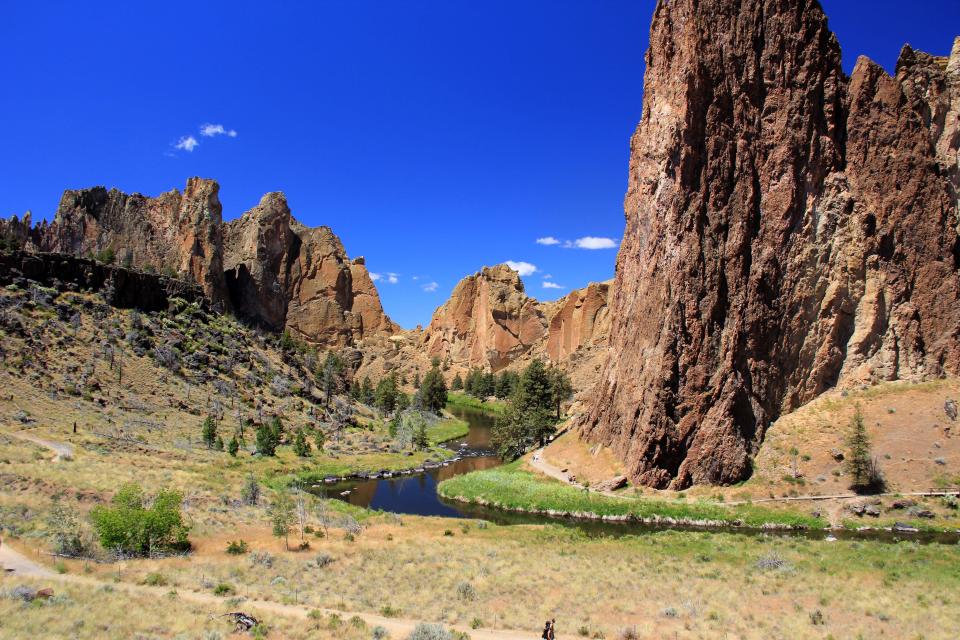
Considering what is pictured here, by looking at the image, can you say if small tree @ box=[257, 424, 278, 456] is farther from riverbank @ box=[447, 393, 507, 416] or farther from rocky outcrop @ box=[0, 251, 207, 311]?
riverbank @ box=[447, 393, 507, 416]

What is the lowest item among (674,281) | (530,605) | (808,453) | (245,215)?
(530,605)

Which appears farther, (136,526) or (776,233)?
(776,233)

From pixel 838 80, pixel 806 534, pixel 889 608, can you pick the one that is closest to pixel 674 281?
pixel 806 534

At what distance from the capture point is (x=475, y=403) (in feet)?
433

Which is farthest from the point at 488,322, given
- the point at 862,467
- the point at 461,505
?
the point at 862,467

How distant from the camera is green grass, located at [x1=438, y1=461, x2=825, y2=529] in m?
39.5

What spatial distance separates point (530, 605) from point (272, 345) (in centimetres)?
9362

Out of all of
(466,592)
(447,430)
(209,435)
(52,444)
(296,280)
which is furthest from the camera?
(296,280)

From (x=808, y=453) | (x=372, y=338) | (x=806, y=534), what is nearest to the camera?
(x=806, y=534)

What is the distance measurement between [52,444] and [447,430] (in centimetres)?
5816

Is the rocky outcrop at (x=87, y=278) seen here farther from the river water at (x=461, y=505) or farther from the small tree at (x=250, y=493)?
the small tree at (x=250, y=493)

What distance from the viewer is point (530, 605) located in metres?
22.3

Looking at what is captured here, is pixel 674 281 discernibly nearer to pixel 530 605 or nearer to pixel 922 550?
pixel 922 550

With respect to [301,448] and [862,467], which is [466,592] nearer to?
[862,467]
